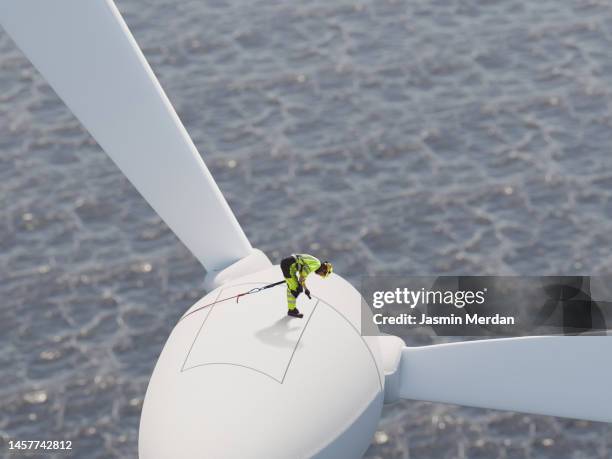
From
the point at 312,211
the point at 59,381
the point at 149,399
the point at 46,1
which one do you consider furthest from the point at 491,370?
the point at 312,211

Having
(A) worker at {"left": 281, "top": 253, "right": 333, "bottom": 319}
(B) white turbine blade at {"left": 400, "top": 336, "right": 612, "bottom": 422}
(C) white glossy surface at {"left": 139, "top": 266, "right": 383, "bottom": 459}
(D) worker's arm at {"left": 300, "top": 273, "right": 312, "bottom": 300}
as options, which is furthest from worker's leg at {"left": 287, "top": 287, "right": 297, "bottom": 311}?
(B) white turbine blade at {"left": 400, "top": 336, "right": 612, "bottom": 422}

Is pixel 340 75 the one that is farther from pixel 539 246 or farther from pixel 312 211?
pixel 539 246

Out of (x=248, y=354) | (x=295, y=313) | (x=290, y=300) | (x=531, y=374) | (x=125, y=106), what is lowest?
(x=531, y=374)

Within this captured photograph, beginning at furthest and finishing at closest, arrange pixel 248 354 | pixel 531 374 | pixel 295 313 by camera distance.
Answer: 1. pixel 531 374
2. pixel 295 313
3. pixel 248 354

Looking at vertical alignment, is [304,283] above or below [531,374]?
above

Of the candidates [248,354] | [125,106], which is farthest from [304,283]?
[125,106]

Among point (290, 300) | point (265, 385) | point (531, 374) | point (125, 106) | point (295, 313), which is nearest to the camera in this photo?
point (265, 385)

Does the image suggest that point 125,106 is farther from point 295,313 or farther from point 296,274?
point 295,313
